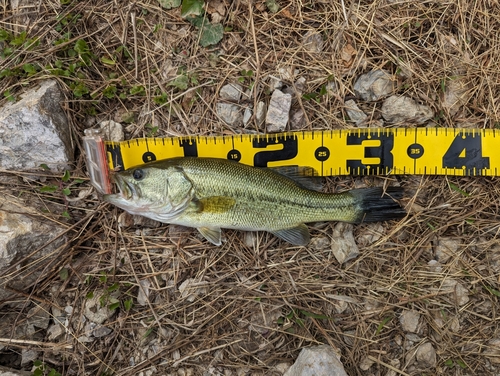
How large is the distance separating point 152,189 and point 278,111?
1564 mm

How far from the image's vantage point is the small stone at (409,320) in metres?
3.95

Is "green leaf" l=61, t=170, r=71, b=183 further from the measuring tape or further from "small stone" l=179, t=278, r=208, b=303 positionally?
"small stone" l=179, t=278, r=208, b=303

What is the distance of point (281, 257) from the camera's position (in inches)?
161

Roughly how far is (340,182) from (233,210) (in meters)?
1.29

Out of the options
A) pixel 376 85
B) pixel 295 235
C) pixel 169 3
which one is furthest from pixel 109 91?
pixel 376 85

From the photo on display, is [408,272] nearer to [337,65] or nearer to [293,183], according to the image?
[293,183]

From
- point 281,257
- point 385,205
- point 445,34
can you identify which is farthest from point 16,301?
point 445,34

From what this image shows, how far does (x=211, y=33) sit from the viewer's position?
4.11 m

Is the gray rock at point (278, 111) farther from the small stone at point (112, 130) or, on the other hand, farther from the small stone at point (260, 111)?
the small stone at point (112, 130)

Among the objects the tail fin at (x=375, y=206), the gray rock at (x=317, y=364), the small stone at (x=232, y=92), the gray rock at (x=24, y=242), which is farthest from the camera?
the small stone at (x=232, y=92)

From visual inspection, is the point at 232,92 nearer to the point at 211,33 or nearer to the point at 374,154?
the point at 211,33

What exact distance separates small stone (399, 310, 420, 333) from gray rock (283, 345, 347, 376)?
2.65ft

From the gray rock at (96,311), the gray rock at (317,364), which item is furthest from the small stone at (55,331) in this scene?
the gray rock at (317,364)

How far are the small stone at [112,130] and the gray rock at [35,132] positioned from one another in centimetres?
40
